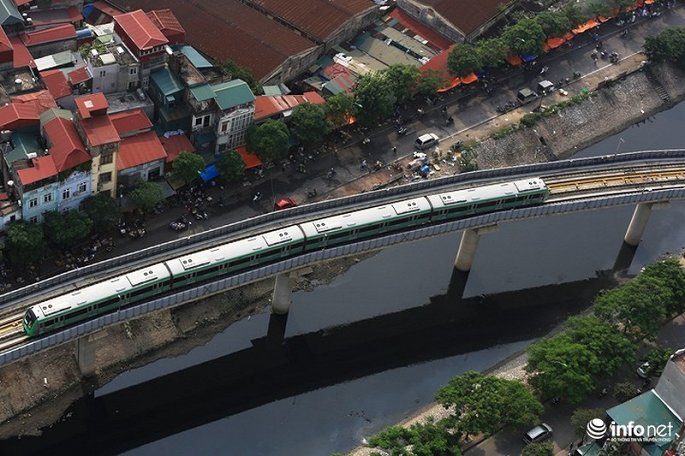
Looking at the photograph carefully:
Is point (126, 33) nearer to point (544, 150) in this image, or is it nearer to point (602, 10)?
point (544, 150)

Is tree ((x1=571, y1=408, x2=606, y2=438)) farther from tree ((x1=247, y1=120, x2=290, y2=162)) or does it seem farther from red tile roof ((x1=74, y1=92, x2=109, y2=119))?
red tile roof ((x1=74, y1=92, x2=109, y2=119))

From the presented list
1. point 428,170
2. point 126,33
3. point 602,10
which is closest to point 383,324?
point 428,170

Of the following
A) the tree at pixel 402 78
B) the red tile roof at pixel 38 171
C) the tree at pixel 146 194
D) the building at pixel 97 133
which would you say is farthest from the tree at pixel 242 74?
the red tile roof at pixel 38 171

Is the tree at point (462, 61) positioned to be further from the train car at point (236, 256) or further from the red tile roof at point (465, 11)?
the train car at point (236, 256)

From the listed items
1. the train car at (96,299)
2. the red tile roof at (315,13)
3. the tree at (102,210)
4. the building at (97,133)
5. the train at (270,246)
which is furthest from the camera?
the red tile roof at (315,13)

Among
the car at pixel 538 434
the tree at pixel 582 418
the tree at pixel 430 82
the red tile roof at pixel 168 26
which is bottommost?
the car at pixel 538 434

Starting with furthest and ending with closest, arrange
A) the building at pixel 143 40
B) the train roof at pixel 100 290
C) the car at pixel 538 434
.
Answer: the building at pixel 143 40 → the car at pixel 538 434 → the train roof at pixel 100 290

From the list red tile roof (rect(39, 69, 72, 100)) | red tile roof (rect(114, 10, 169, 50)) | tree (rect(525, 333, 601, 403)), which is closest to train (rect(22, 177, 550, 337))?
tree (rect(525, 333, 601, 403))
